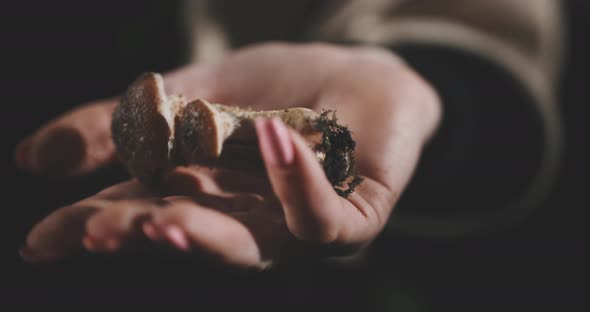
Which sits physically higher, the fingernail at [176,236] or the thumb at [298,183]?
the thumb at [298,183]

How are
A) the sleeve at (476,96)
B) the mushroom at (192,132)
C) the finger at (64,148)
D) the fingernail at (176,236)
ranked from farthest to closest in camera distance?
1. the sleeve at (476,96)
2. the finger at (64,148)
3. the mushroom at (192,132)
4. the fingernail at (176,236)

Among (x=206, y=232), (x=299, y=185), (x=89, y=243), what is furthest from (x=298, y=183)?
(x=89, y=243)

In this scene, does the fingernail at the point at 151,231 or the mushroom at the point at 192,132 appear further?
the mushroom at the point at 192,132

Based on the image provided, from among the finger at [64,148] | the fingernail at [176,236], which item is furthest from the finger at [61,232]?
the finger at [64,148]

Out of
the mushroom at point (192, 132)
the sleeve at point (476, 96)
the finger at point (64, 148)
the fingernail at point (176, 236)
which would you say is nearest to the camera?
the fingernail at point (176, 236)

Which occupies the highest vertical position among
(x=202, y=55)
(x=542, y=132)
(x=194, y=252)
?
(x=202, y=55)

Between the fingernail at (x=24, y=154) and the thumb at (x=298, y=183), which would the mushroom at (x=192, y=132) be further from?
the fingernail at (x=24, y=154)

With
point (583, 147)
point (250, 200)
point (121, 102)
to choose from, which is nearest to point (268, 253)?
point (250, 200)

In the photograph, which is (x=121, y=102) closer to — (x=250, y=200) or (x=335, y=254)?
(x=250, y=200)
